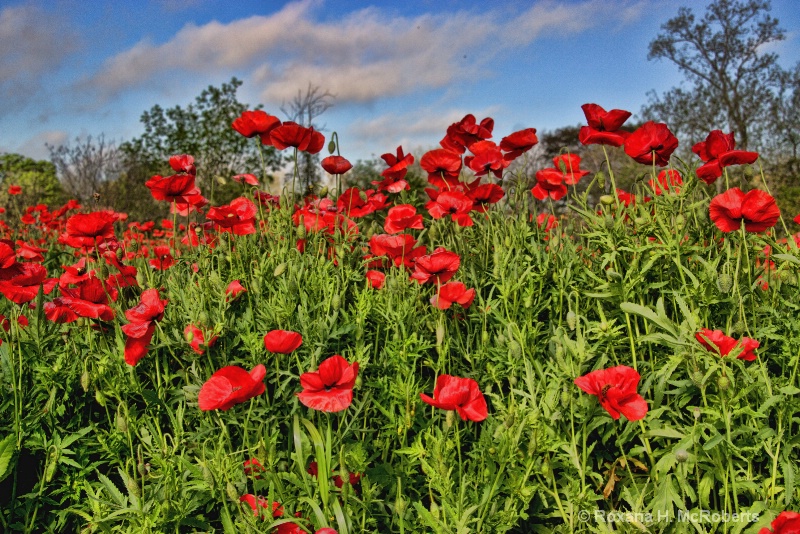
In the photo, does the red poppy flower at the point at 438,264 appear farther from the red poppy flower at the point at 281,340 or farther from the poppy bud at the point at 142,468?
the poppy bud at the point at 142,468

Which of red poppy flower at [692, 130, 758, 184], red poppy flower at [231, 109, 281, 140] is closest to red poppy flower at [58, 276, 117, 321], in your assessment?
red poppy flower at [231, 109, 281, 140]

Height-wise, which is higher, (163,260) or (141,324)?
(163,260)

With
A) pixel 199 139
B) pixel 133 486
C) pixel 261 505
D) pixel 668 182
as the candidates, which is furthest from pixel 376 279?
pixel 199 139

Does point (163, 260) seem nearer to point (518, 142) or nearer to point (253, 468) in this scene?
point (253, 468)

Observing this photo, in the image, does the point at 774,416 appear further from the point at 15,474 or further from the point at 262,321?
the point at 15,474

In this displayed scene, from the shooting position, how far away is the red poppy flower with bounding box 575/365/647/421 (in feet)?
4.85

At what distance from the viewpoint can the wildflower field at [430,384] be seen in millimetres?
1532

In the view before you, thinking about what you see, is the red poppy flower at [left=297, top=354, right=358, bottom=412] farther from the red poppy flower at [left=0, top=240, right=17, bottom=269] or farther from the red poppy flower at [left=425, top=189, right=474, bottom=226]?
the red poppy flower at [left=0, top=240, right=17, bottom=269]

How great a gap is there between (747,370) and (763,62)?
22949 millimetres

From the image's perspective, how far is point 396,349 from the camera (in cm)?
187

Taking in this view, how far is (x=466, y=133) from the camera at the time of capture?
2438 millimetres

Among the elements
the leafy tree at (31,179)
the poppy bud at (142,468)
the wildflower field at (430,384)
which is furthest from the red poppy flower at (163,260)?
the leafy tree at (31,179)

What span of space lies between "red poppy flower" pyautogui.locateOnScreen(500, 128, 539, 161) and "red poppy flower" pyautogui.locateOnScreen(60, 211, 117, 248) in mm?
1447

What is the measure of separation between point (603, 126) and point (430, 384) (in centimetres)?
103
